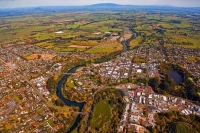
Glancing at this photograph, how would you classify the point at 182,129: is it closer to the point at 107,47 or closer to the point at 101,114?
the point at 101,114

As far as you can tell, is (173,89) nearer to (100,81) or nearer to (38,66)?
(100,81)

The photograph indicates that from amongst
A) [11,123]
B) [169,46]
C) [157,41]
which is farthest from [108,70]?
[157,41]

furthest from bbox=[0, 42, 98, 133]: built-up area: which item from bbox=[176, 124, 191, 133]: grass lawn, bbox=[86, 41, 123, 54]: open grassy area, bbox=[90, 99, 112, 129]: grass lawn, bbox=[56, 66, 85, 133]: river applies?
bbox=[176, 124, 191, 133]: grass lawn

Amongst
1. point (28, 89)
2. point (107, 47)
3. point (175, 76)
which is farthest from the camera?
point (107, 47)

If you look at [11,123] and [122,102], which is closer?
[11,123]

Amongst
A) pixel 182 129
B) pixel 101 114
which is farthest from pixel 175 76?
pixel 101 114

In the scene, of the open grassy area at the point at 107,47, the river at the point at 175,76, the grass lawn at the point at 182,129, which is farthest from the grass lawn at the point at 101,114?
the open grassy area at the point at 107,47
